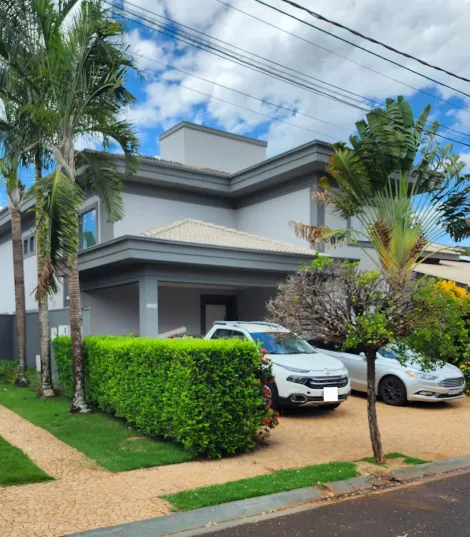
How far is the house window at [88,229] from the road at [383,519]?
1441 cm

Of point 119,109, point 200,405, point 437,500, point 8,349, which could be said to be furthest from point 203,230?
point 437,500

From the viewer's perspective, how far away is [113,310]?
19.2 meters

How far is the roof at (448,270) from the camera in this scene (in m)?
17.9

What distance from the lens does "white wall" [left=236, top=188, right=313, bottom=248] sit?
18.5m

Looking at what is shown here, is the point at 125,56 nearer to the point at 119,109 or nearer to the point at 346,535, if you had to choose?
the point at 119,109

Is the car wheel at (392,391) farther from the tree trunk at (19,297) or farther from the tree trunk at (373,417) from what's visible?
the tree trunk at (19,297)

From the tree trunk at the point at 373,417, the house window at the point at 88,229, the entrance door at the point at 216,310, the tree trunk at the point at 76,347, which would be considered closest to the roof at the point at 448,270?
the entrance door at the point at 216,310

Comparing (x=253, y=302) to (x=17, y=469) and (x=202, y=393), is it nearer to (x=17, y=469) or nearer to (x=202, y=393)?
(x=202, y=393)

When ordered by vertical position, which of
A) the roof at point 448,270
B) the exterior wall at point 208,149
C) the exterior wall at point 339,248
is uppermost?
the exterior wall at point 208,149

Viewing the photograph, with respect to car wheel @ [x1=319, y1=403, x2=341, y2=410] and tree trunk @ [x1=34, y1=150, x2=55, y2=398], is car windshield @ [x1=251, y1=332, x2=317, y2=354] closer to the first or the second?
car wheel @ [x1=319, y1=403, x2=341, y2=410]

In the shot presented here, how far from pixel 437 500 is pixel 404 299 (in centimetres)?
240

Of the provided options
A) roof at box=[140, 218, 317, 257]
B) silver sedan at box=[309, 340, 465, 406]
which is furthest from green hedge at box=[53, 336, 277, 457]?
roof at box=[140, 218, 317, 257]

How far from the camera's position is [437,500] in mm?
5992

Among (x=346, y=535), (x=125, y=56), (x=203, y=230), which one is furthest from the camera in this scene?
(x=203, y=230)
